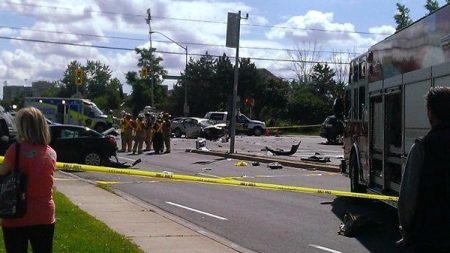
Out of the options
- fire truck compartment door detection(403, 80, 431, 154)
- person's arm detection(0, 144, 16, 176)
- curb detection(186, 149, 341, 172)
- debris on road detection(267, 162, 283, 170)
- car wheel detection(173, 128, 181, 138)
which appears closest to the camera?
A: person's arm detection(0, 144, 16, 176)

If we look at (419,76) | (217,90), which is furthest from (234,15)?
(217,90)

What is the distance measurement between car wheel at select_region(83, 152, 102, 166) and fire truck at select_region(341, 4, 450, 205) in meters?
10.1

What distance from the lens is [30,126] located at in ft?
16.8

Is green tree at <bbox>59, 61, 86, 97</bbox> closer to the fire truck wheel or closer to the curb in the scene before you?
the curb

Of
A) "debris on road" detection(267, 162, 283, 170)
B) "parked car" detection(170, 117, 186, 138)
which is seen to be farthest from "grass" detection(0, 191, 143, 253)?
"parked car" detection(170, 117, 186, 138)

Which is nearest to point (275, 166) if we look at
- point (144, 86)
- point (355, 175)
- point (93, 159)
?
point (93, 159)

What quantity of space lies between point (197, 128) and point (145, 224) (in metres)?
38.3

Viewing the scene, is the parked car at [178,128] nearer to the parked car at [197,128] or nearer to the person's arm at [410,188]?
the parked car at [197,128]

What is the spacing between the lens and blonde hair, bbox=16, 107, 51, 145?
5098mm

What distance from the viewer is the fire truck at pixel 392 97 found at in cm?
841

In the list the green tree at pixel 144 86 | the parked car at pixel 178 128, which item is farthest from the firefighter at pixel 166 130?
the green tree at pixel 144 86

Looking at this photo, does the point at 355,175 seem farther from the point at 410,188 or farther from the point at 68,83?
the point at 68,83

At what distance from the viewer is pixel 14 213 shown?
4.95 metres

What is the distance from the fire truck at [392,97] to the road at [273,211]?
0.71 metres
